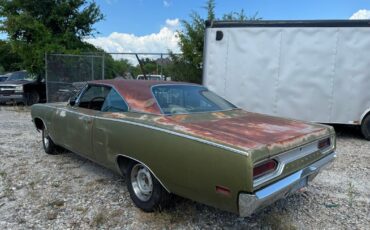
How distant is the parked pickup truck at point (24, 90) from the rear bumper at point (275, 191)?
42.6 feet

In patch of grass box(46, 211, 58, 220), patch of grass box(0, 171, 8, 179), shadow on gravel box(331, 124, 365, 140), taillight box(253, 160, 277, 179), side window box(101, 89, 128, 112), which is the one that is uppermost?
side window box(101, 89, 128, 112)

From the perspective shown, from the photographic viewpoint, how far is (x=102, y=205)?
3795mm

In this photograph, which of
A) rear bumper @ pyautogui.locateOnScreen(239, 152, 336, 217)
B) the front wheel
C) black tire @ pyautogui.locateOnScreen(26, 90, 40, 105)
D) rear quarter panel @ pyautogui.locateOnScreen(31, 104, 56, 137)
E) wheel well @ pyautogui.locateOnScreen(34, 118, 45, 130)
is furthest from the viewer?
black tire @ pyautogui.locateOnScreen(26, 90, 40, 105)

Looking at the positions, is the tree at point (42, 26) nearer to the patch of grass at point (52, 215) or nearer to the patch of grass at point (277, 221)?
the patch of grass at point (52, 215)

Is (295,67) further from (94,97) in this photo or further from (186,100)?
(94,97)

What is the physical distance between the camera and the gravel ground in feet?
11.1

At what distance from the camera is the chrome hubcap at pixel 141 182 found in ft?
11.7

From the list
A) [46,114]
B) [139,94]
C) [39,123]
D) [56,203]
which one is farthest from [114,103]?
[39,123]

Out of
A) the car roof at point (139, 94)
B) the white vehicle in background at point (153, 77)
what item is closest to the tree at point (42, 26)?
the white vehicle in background at point (153, 77)

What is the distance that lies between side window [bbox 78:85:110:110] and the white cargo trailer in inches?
153

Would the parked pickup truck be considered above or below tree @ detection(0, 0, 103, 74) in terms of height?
below

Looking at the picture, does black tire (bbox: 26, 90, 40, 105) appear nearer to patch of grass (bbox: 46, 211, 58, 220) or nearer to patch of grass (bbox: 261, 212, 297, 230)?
patch of grass (bbox: 46, 211, 58, 220)

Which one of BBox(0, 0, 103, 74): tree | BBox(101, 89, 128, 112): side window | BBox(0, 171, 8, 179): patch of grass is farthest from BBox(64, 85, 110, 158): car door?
BBox(0, 0, 103, 74): tree

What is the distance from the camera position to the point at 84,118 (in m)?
4.29
